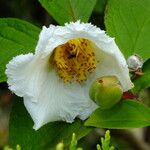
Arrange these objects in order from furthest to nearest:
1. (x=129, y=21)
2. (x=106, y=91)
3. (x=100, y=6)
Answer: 1. (x=100, y=6)
2. (x=129, y=21)
3. (x=106, y=91)

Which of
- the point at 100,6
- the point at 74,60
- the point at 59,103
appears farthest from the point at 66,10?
the point at 100,6

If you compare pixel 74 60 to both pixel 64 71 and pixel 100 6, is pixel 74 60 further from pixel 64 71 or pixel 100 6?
pixel 100 6

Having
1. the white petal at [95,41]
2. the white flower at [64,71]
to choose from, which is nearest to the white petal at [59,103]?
the white flower at [64,71]

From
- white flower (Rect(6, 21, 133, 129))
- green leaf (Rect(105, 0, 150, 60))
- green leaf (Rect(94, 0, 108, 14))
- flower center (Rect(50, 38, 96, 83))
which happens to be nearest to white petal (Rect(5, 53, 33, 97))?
white flower (Rect(6, 21, 133, 129))

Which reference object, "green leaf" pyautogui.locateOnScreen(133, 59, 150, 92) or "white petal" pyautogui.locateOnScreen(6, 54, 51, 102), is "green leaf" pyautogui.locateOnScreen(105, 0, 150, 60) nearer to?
"green leaf" pyautogui.locateOnScreen(133, 59, 150, 92)

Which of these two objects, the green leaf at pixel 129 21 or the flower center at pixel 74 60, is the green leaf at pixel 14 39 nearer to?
→ the flower center at pixel 74 60

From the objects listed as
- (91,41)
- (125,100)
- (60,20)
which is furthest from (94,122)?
(60,20)
